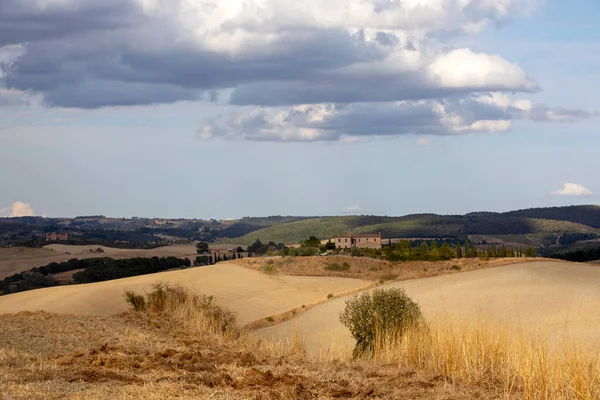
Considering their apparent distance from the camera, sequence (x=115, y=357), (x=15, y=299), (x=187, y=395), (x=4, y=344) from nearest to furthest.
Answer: (x=187, y=395), (x=115, y=357), (x=4, y=344), (x=15, y=299)

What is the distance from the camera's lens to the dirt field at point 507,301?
30.7m

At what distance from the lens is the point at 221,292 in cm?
5944

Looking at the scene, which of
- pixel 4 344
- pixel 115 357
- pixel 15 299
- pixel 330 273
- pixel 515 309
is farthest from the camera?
pixel 330 273

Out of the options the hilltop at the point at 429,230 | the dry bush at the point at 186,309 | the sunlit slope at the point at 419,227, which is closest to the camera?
the dry bush at the point at 186,309

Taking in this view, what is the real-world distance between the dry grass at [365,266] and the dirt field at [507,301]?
683 cm

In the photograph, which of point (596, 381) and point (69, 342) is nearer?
point (596, 381)

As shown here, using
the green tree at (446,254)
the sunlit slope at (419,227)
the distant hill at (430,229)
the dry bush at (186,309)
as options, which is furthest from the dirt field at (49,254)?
the dry bush at (186,309)

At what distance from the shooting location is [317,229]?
180 meters

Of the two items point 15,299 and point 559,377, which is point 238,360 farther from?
point 15,299

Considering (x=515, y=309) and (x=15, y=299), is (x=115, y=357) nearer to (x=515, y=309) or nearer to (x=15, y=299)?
(x=515, y=309)

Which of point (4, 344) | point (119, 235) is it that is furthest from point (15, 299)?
point (119, 235)

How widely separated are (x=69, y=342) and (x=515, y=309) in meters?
22.7

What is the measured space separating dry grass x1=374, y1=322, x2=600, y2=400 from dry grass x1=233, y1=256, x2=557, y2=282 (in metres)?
43.0

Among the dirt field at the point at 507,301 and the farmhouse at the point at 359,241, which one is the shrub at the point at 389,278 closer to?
the dirt field at the point at 507,301
